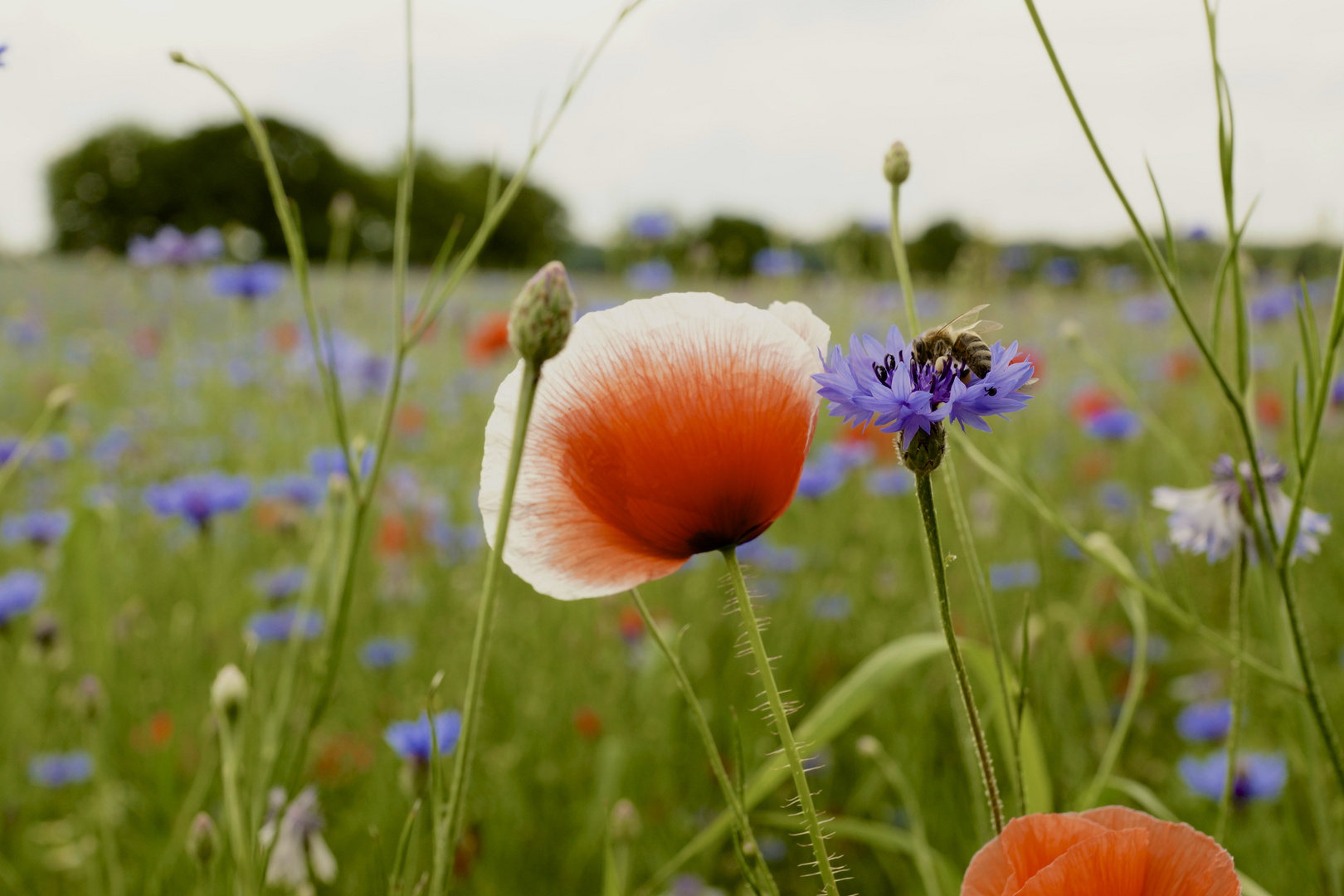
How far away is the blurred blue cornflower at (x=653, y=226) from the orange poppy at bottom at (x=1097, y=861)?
2437 mm

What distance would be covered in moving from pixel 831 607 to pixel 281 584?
97 cm

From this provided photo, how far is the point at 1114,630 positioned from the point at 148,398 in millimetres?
3541

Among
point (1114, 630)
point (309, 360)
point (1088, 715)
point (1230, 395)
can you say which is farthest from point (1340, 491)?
point (309, 360)

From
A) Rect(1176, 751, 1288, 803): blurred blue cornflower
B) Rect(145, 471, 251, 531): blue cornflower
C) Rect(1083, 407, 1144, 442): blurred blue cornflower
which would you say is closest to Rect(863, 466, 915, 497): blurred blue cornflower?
Rect(1083, 407, 1144, 442): blurred blue cornflower

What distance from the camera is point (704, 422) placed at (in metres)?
0.36

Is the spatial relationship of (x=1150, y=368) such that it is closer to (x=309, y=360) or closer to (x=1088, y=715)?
(x=1088, y=715)

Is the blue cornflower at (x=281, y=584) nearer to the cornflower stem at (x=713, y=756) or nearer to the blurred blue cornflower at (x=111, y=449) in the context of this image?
the blurred blue cornflower at (x=111, y=449)

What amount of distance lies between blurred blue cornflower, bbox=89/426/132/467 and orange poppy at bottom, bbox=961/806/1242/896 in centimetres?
242

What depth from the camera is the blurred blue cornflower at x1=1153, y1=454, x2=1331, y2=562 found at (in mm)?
569

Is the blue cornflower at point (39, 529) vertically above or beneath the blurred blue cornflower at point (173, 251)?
beneath

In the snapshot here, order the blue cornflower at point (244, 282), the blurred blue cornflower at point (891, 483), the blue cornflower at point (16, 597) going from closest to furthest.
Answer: the blue cornflower at point (16, 597), the blurred blue cornflower at point (891, 483), the blue cornflower at point (244, 282)

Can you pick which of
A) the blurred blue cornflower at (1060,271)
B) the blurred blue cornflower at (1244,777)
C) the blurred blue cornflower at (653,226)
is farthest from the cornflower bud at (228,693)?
the blurred blue cornflower at (1060,271)

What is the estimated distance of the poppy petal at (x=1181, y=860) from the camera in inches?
10.9

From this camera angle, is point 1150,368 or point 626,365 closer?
point 626,365
